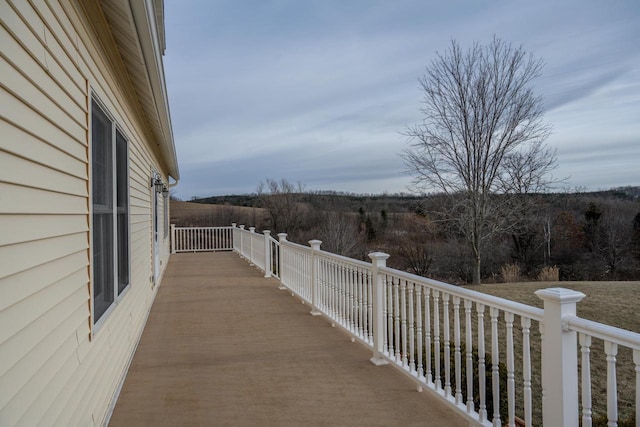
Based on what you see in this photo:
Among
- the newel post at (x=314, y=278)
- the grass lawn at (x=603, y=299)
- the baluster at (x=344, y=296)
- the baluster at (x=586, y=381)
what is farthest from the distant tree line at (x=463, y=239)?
the baluster at (x=586, y=381)

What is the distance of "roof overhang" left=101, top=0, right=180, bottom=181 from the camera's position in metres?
2.54

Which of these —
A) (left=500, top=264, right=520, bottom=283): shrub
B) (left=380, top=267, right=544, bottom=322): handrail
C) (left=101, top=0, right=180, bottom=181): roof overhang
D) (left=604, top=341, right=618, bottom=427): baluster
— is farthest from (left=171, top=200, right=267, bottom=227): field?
(left=604, top=341, right=618, bottom=427): baluster

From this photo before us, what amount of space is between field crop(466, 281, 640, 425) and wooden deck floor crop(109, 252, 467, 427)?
9.39 ft

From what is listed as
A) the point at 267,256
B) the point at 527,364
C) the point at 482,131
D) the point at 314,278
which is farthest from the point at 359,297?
the point at 482,131

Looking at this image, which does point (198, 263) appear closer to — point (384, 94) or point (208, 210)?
point (384, 94)

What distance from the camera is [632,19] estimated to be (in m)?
7.79

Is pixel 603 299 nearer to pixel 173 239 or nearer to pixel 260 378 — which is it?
pixel 260 378

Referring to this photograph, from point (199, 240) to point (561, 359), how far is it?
15.8m

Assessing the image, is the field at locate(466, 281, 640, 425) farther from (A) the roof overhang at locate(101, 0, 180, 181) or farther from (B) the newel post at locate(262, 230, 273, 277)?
(A) the roof overhang at locate(101, 0, 180, 181)

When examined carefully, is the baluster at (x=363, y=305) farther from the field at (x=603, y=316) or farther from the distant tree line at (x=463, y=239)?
the distant tree line at (x=463, y=239)

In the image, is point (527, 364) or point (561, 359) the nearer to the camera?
point (561, 359)

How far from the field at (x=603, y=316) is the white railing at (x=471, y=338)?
57 millimetres

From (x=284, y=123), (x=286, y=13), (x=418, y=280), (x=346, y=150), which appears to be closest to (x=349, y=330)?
(x=418, y=280)

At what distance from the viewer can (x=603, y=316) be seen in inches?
313
